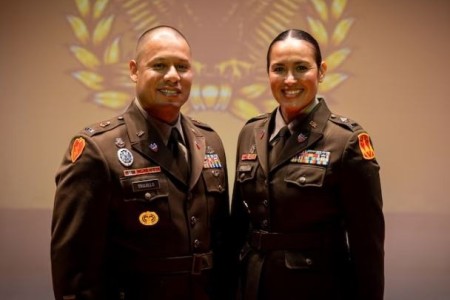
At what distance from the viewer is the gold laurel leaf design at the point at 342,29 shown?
3105mm

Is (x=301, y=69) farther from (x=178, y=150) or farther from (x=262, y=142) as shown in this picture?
(x=178, y=150)

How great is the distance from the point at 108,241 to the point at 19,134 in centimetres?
163

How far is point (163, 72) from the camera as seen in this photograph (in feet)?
6.02

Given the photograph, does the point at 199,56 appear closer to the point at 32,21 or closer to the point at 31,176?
the point at 32,21

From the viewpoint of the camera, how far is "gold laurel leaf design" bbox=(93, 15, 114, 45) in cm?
306

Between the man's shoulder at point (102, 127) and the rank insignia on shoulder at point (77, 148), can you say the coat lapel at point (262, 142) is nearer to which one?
the man's shoulder at point (102, 127)

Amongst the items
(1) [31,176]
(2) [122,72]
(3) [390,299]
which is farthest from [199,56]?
(3) [390,299]

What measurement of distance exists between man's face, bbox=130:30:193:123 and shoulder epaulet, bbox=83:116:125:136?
0.11m

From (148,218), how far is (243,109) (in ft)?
4.88

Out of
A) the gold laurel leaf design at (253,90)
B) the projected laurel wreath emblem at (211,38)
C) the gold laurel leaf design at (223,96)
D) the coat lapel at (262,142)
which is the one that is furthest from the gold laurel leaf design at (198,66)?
the coat lapel at (262,142)

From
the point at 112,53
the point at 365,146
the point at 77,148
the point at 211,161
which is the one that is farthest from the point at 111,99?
the point at 365,146

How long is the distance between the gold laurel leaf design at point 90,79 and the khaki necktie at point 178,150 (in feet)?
4.32

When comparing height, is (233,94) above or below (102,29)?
below

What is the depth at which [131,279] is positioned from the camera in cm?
179
